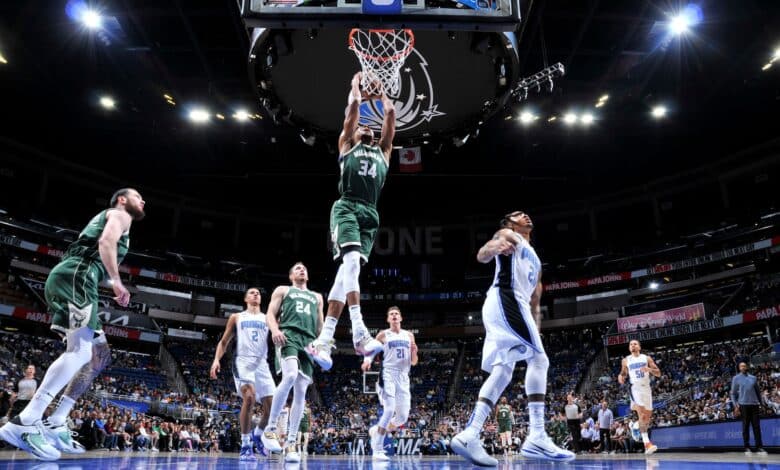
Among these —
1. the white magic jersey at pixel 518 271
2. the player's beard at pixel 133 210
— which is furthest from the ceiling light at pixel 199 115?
the white magic jersey at pixel 518 271

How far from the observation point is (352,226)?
5.67 m

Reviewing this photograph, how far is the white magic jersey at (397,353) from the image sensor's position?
8.77 metres

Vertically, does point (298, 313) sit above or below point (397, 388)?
above

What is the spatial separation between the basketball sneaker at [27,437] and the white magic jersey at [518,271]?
411 centimetres

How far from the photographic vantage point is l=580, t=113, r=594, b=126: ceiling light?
27.6 metres

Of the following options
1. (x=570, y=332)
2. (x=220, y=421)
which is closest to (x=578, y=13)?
(x=220, y=421)

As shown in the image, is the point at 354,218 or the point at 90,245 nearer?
the point at 90,245

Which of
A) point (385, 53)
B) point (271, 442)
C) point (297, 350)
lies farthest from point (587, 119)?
point (271, 442)

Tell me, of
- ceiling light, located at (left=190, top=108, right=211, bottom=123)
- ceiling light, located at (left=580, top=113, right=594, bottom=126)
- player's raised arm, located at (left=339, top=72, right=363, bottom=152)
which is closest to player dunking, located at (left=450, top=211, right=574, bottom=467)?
player's raised arm, located at (left=339, top=72, right=363, bottom=152)

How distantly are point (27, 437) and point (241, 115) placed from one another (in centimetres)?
2372

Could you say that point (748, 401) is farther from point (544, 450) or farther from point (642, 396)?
point (544, 450)

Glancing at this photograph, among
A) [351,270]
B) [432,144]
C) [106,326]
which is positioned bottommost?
[351,270]

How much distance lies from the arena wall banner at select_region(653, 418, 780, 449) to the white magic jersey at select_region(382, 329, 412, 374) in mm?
8935

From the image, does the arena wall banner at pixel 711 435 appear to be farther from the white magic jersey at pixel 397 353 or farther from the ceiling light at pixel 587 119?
the ceiling light at pixel 587 119
